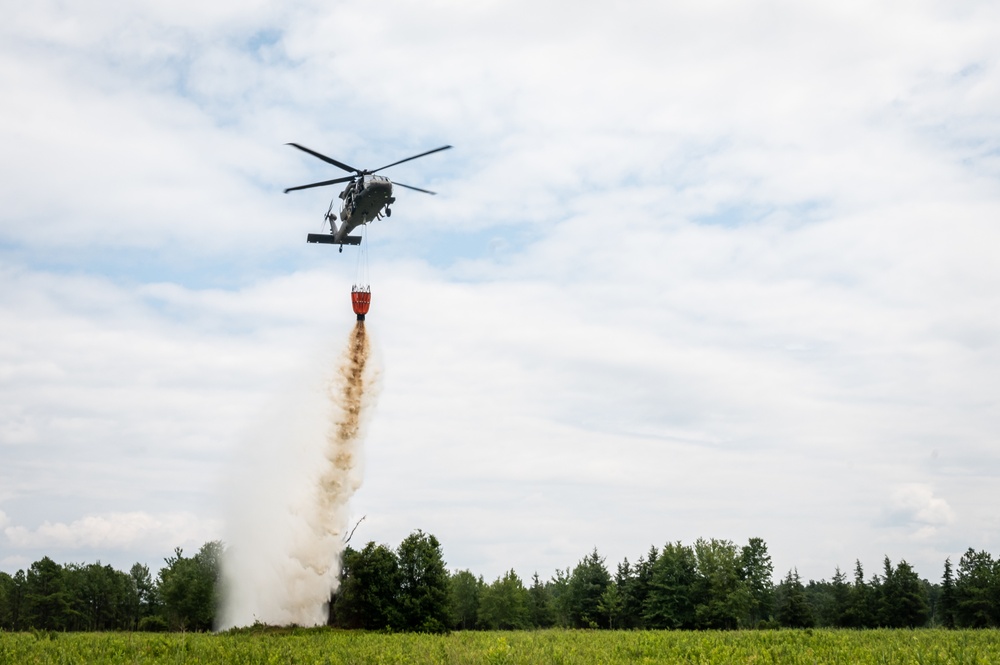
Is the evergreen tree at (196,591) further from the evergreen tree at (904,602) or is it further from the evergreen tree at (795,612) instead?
the evergreen tree at (904,602)

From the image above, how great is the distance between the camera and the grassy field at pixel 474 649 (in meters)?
45.1

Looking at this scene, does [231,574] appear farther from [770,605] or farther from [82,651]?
[770,605]

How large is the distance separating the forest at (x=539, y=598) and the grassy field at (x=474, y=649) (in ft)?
28.2

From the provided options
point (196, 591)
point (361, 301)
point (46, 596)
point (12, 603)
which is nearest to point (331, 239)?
point (361, 301)

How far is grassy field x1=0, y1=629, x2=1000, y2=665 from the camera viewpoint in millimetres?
45062

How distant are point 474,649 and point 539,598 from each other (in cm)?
7643

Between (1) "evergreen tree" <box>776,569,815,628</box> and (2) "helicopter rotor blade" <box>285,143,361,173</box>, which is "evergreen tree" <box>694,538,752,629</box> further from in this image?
(2) "helicopter rotor blade" <box>285,143,361,173</box>

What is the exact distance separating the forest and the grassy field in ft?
28.2

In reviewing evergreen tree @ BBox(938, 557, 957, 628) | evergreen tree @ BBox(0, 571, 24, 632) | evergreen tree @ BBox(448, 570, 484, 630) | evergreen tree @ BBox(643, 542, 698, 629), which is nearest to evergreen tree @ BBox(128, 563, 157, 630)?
evergreen tree @ BBox(0, 571, 24, 632)

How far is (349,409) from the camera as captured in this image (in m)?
67.2

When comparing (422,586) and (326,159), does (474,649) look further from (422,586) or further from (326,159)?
(326,159)

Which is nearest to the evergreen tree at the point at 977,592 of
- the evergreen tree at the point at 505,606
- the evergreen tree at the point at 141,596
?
the evergreen tree at the point at 505,606

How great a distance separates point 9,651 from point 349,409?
28351 mm

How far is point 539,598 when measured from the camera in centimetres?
12700
